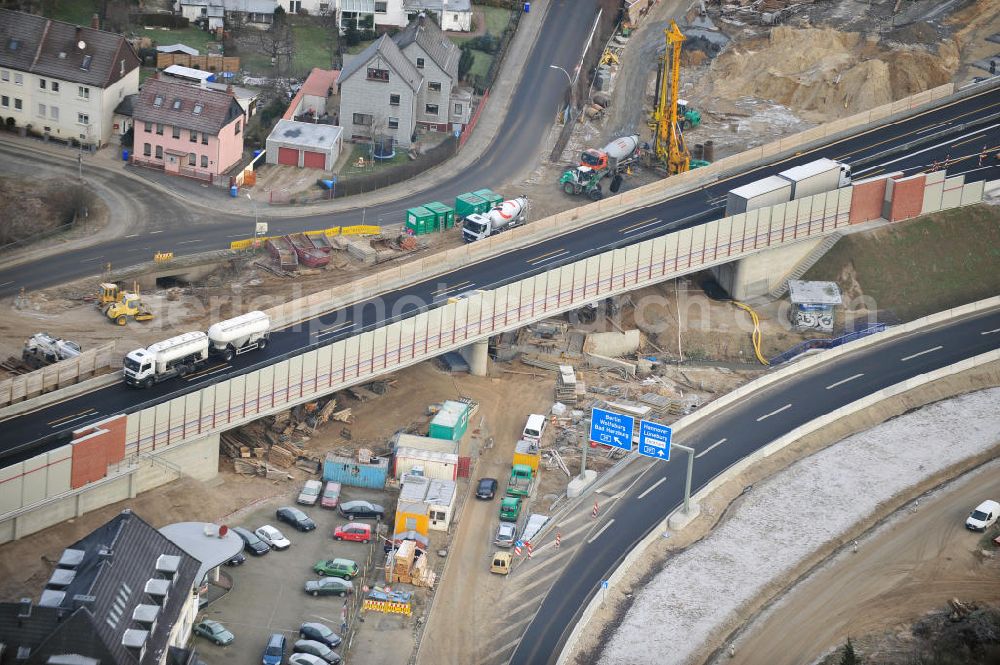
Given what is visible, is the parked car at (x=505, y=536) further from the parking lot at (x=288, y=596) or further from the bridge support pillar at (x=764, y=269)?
the bridge support pillar at (x=764, y=269)

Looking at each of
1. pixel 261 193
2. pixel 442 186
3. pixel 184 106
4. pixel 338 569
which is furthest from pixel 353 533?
pixel 184 106

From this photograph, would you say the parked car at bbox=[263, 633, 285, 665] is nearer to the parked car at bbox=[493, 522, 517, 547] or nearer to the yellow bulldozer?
the parked car at bbox=[493, 522, 517, 547]

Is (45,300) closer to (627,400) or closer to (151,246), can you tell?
(151,246)

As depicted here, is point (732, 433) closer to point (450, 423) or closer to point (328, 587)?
point (450, 423)

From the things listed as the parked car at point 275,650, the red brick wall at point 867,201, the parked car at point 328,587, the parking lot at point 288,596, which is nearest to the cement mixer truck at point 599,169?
the red brick wall at point 867,201

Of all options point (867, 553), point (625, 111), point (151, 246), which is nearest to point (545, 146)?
point (625, 111)

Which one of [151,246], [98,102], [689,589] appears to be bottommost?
[689,589]

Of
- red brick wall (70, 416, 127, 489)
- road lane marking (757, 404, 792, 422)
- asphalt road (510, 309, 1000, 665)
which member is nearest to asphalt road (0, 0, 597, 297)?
Result: red brick wall (70, 416, 127, 489)
